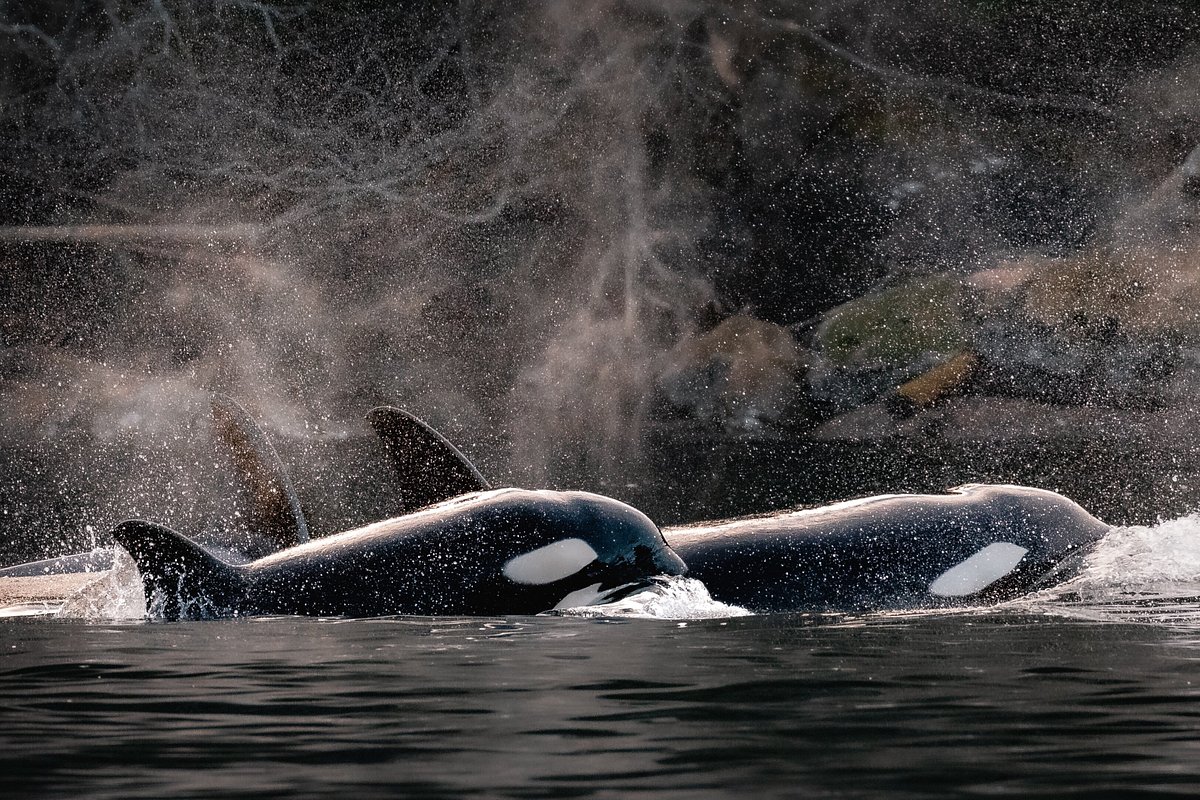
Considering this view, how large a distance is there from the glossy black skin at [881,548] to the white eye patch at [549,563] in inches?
33.8

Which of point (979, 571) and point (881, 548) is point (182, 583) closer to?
point (881, 548)

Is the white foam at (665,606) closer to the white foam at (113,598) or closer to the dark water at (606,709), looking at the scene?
the dark water at (606,709)

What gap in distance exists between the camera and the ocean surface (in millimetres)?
3793

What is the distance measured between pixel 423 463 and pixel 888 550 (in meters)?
2.60

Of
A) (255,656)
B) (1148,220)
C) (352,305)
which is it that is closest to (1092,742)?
(255,656)

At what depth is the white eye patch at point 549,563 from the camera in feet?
25.5

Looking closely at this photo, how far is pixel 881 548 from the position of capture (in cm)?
859

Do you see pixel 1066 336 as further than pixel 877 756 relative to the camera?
Yes

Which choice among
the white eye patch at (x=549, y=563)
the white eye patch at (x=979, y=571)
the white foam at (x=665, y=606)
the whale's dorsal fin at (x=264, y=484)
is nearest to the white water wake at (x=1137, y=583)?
the white eye patch at (x=979, y=571)

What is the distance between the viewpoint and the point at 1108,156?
112 ft

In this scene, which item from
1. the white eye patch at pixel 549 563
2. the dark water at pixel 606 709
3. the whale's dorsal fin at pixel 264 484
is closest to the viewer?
the dark water at pixel 606 709

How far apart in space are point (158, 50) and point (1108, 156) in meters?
21.2

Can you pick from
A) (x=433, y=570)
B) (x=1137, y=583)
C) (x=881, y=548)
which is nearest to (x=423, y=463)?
(x=433, y=570)

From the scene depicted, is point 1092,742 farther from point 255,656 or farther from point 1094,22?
point 1094,22
